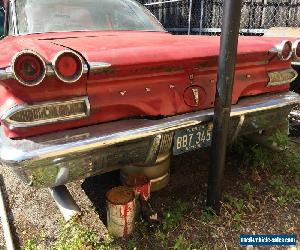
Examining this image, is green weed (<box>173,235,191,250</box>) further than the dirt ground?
No

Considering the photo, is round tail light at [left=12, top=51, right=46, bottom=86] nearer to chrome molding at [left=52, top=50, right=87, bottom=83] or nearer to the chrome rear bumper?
chrome molding at [left=52, top=50, right=87, bottom=83]

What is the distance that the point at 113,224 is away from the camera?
8.04 feet

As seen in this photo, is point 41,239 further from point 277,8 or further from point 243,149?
point 277,8

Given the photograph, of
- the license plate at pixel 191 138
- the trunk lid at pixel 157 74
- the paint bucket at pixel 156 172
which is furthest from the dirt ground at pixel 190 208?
the trunk lid at pixel 157 74

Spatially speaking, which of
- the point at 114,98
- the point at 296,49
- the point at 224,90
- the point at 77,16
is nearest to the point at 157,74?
the point at 114,98

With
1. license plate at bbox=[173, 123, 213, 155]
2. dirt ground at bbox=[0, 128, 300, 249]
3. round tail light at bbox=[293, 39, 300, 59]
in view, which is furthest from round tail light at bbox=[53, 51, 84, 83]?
round tail light at bbox=[293, 39, 300, 59]

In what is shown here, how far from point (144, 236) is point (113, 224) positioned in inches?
10.0

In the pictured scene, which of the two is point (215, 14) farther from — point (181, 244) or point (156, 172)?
point (181, 244)

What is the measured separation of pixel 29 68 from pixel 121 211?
1.19 m

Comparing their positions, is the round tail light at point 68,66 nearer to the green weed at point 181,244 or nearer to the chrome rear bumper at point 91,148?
the chrome rear bumper at point 91,148

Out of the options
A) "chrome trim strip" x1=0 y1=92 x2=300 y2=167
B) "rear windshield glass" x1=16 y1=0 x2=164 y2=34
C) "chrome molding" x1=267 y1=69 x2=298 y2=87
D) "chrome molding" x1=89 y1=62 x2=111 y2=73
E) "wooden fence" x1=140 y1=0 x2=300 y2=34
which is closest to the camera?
"chrome trim strip" x1=0 y1=92 x2=300 y2=167

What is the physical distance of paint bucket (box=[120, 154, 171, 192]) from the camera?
9.00 ft

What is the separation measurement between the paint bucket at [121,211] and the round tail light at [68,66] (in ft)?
3.18

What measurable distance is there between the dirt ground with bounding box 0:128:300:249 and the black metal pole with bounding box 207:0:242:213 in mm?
257
